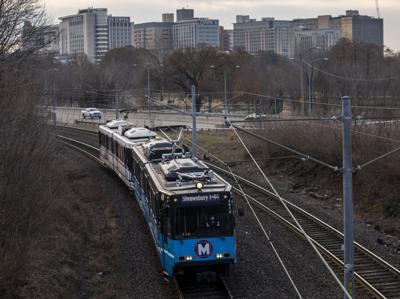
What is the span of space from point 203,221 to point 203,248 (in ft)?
2.25

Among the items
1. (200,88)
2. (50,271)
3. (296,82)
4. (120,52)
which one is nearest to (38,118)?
(50,271)

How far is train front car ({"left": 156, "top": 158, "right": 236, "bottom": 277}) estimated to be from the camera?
16.5 metres

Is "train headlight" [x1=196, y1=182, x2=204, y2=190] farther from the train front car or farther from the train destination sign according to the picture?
the train destination sign

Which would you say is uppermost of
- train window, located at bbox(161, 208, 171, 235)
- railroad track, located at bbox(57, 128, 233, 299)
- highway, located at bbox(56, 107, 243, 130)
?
highway, located at bbox(56, 107, 243, 130)

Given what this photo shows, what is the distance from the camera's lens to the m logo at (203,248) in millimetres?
16609

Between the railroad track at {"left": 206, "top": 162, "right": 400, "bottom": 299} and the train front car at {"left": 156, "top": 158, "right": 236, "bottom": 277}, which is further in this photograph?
the railroad track at {"left": 206, "top": 162, "right": 400, "bottom": 299}

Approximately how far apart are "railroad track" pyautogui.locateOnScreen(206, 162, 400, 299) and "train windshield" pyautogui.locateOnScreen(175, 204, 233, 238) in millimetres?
3874

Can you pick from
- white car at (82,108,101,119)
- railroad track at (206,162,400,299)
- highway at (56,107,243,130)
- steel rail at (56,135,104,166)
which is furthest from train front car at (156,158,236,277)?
white car at (82,108,101,119)

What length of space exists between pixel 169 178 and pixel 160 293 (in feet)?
10.2

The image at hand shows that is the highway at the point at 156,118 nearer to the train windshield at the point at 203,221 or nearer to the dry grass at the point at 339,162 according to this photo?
the dry grass at the point at 339,162

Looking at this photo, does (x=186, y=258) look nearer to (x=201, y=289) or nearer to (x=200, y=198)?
(x=201, y=289)

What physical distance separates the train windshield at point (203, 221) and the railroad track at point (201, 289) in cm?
146

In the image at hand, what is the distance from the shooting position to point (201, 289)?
17.0 metres

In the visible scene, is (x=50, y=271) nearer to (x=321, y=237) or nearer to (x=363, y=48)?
(x=321, y=237)
